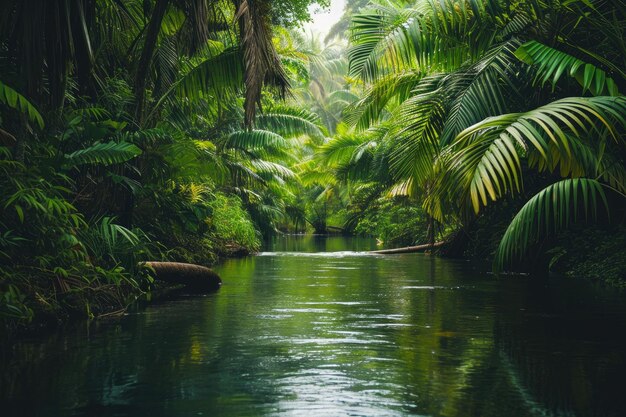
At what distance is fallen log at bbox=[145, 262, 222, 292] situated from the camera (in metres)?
9.81

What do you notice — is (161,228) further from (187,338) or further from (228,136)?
(228,136)

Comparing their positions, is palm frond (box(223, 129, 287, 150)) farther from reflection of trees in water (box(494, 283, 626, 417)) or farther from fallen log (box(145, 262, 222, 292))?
reflection of trees in water (box(494, 283, 626, 417))

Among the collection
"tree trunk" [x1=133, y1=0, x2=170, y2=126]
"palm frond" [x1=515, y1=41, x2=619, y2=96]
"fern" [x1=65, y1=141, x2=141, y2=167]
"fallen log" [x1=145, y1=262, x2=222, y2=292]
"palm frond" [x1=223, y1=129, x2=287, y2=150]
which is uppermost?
"palm frond" [x1=223, y1=129, x2=287, y2=150]

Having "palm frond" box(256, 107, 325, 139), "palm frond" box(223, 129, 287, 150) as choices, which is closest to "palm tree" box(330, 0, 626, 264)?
"palm frond" box(223, 129, 287, 150)

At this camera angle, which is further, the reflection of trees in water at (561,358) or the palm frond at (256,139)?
the palm frond at (256,139)

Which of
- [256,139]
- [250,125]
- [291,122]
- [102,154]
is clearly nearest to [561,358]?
[102,154]

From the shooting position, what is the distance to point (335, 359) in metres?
5.49

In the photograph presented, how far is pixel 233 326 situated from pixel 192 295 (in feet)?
9.66

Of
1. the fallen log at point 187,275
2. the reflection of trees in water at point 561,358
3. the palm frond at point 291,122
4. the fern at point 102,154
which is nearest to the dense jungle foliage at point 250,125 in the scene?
the fern at point 102,154

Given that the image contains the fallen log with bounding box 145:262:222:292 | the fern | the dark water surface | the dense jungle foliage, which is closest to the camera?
the dark water surface

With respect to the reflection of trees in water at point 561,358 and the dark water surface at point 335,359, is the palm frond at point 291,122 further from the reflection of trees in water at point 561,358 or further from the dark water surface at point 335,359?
the reflection of trees in water at point 561,358

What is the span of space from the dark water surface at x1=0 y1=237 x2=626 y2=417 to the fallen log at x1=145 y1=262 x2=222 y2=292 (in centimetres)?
75

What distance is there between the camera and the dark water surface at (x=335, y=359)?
13.7 ft

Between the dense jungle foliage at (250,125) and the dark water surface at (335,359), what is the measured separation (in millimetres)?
835
